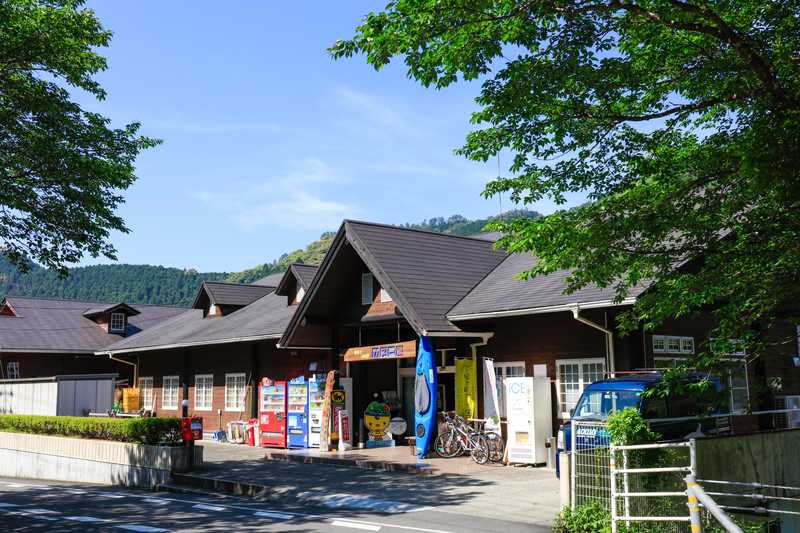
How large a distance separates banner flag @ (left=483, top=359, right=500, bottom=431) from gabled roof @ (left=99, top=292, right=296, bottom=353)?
8545mm

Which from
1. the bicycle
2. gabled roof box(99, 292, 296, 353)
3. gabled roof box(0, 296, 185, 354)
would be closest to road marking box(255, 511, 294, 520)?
the bicycle

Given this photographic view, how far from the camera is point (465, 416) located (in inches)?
795

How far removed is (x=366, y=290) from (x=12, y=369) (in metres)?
23.1

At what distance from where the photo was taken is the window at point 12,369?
36.7 m

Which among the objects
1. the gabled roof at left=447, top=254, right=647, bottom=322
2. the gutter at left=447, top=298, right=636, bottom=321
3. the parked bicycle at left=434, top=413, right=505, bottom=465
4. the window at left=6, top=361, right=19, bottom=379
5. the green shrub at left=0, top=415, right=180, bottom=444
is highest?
the gabled roof at left=447, top=254, right=647, bottom=322

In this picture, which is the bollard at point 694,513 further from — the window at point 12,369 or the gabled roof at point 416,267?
the window at point 12,369

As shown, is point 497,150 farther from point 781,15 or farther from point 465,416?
point 465,416

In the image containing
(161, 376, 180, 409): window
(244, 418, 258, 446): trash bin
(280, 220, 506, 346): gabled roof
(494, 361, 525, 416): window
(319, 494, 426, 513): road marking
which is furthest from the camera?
(161, 376, 180, 409): window

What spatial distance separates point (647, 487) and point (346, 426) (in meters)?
13.1

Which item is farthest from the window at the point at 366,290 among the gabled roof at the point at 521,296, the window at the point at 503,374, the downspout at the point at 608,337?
the downspout at the point at 608,337

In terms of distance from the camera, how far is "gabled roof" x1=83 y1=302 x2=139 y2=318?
42125mm

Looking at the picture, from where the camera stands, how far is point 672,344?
18094 mm

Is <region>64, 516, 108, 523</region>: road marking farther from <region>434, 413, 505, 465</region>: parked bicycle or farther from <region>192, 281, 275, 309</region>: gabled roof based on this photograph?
<region>192, 281, 275, 309</region>: gabled roof

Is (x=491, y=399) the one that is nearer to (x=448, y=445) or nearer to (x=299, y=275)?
(x=448, y=445)
